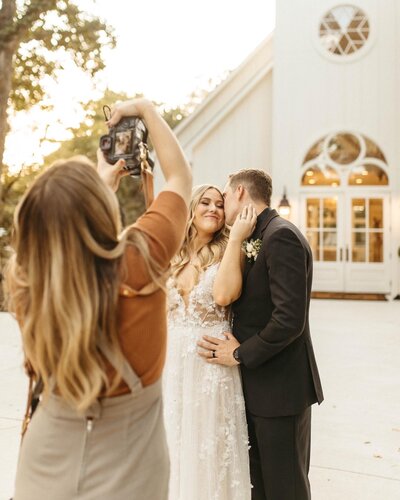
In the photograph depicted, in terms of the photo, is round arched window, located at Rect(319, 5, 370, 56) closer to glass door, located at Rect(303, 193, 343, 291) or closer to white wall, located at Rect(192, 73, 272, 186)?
white wall, located at Rect(192, 73, 272, 186)

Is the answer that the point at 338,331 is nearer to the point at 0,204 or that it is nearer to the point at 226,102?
the point at 226,102

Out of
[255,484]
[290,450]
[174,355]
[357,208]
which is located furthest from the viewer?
[357,208]

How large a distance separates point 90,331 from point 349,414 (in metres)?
4.52

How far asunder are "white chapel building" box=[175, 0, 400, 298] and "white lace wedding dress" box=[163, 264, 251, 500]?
1319 cm

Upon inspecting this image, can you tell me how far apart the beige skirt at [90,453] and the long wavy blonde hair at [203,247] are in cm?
164

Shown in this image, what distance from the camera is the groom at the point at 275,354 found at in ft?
8.54

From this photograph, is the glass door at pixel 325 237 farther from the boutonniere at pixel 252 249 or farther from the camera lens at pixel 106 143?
the camera lens at pixel 106 143

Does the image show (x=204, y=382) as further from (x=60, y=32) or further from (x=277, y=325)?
(x=60, y=32)

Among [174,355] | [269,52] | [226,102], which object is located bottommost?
[174,355]

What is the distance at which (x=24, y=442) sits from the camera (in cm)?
160

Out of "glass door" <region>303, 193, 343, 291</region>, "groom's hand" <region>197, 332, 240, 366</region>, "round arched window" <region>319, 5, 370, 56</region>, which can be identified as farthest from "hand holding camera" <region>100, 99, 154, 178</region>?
"round arched window" <region>319, 5, 370, 56</region>

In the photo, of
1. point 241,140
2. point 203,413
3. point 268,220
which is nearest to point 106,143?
point 268,220

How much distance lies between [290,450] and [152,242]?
1.53 m

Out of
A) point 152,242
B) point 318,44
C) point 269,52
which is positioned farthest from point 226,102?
point 152,242
